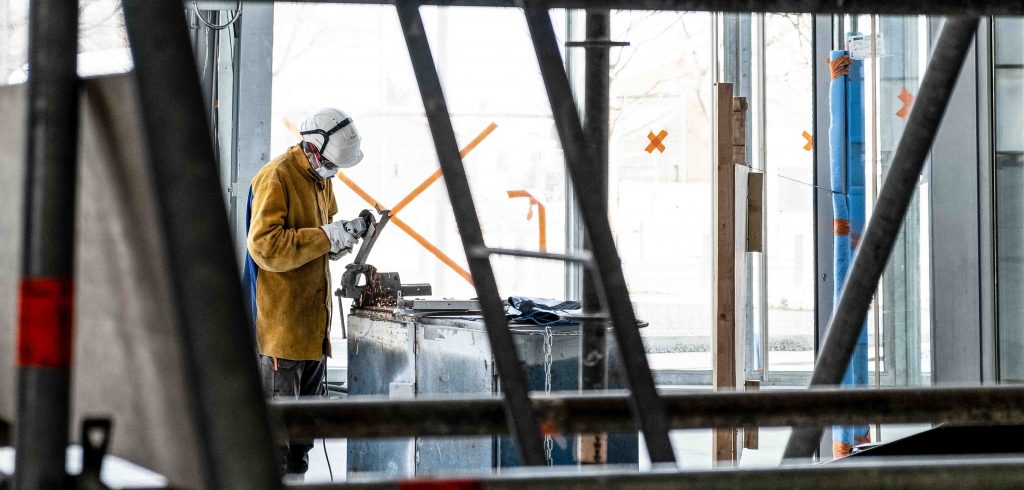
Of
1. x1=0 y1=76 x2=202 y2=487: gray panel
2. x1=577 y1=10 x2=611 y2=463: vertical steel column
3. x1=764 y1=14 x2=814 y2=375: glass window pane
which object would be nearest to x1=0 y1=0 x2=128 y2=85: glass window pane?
x1=577 y1=10 x2=611 y2=463: vertical steel column

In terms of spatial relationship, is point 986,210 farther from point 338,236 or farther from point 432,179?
point 432,179

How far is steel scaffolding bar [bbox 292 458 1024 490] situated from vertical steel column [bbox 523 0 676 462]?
0.47 m

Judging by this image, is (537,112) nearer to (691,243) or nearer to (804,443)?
(691,243)

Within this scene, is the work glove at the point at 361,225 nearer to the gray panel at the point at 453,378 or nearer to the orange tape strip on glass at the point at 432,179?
the gray panel at the point at 453,378

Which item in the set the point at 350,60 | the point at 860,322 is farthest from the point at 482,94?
the point at 860,322

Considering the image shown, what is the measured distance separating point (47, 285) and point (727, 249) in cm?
364

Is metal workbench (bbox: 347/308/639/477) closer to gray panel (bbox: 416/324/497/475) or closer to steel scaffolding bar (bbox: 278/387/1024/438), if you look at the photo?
gray panel (bbox: 416/324/497/475)

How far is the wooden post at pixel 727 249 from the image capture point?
4.35 m

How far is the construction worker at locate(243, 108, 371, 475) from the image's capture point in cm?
466

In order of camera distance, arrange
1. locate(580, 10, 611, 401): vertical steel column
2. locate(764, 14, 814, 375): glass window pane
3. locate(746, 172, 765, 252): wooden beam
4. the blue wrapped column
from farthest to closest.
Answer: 1. locate(764, 14, 814, 375): glass window pane
2. the blue wrapped column
3. locate(746, 172, 765, 252): wooden beam
4. locate(580, 10, 611, 401): vertical steel column

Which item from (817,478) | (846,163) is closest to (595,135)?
(817,478)

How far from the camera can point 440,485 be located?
Answer: 1.00 meters

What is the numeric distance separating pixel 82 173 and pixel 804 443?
1.44 m

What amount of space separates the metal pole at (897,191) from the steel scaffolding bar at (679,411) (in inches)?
5.1
